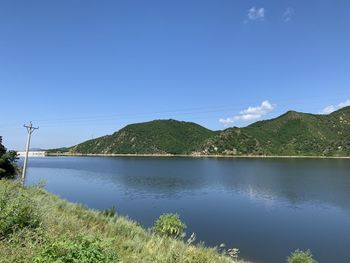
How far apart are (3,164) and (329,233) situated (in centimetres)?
4998

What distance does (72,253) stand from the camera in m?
6.37

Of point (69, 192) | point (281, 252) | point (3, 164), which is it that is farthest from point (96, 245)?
point (69, 192)

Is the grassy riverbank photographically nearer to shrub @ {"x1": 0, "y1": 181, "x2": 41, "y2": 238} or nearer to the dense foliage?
shrub @ {"x1": 0, "y1": 181, "x2": 41, "y2": 238}

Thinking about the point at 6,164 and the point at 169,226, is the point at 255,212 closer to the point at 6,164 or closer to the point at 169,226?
the point at 169,226

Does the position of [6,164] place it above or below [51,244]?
above

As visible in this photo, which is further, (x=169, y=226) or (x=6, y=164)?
(x=6, y=164)

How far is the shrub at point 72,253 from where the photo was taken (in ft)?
20.4

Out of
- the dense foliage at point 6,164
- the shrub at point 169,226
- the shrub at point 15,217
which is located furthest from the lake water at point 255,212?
the shrub at point 15,217

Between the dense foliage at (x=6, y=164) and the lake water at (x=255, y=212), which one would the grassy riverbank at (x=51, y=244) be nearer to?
the lake water at (x=255, y=212)

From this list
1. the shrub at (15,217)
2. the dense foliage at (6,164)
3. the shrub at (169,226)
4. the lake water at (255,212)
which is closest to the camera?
the shrub at (15,217)

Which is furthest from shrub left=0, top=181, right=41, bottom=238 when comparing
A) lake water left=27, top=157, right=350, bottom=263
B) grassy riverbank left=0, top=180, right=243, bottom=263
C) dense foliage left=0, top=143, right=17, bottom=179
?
dense foliage left=0, top=143, right=17, bottom=179

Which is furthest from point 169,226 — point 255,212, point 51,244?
point 255,212

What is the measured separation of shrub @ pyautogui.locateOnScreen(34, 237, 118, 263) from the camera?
621 centimetres

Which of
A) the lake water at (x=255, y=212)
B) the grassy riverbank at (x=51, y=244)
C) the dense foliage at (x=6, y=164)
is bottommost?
the lake water at (x=255, y=212)
